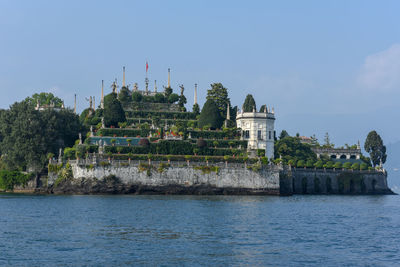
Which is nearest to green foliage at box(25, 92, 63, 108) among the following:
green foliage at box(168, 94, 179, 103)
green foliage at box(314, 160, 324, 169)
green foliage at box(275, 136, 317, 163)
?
green foliage at box(168, 94, 179, 103)

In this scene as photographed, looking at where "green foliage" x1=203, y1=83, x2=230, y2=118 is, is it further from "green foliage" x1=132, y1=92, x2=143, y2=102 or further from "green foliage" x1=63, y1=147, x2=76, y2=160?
"green foliage" x1=63, y1=147, x2=76, y2=160

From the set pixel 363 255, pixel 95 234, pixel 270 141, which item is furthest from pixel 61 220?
pixel 270 141

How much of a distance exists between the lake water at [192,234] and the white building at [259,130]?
1460 inches

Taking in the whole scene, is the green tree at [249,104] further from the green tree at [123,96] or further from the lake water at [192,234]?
the lake water at [192,234]

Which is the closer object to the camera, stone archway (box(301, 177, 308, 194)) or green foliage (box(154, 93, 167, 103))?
stone archway (box(301, 177, 308, 194))

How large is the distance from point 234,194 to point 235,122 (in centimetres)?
3520

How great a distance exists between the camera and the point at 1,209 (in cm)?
7356

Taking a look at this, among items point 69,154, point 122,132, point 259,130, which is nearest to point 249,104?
point 259,130

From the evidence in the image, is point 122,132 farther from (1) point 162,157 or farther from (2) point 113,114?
(1) point 162,157

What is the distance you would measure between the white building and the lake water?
37.1 meters

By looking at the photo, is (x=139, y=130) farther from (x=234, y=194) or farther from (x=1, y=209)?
(x=1, y=209)

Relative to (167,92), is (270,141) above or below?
below

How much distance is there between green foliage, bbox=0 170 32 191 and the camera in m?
109

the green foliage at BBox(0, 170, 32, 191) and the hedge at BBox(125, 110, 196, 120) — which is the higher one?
the hedge at BBox(125, 110, 196, 120)
